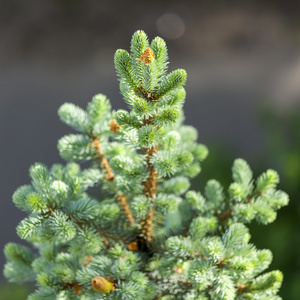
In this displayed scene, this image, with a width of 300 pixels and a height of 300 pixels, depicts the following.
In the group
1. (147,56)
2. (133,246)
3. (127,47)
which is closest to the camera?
(147,56)

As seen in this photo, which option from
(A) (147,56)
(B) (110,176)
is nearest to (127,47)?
(B) (110,176)

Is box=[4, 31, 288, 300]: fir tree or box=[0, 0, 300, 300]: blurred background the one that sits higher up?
box=[0, 0, 300, 300]: blurred background

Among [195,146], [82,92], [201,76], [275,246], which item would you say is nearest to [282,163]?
[275,246]

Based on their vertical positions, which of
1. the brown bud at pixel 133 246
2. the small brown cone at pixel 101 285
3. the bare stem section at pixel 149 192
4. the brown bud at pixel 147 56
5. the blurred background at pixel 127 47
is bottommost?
the small brown cone at pixel 101 285

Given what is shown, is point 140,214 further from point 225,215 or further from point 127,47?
point 127,47

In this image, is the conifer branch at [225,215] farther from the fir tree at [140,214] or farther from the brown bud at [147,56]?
the brown bud at [147,56]

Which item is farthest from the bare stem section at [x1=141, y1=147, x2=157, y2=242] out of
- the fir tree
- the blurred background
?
the blurred background

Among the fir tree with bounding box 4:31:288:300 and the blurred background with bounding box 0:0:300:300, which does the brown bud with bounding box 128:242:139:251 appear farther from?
the blurred background with bounding box 0:0:300:300

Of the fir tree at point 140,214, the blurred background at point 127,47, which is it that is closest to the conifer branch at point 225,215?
the fir tree at point 140,214
